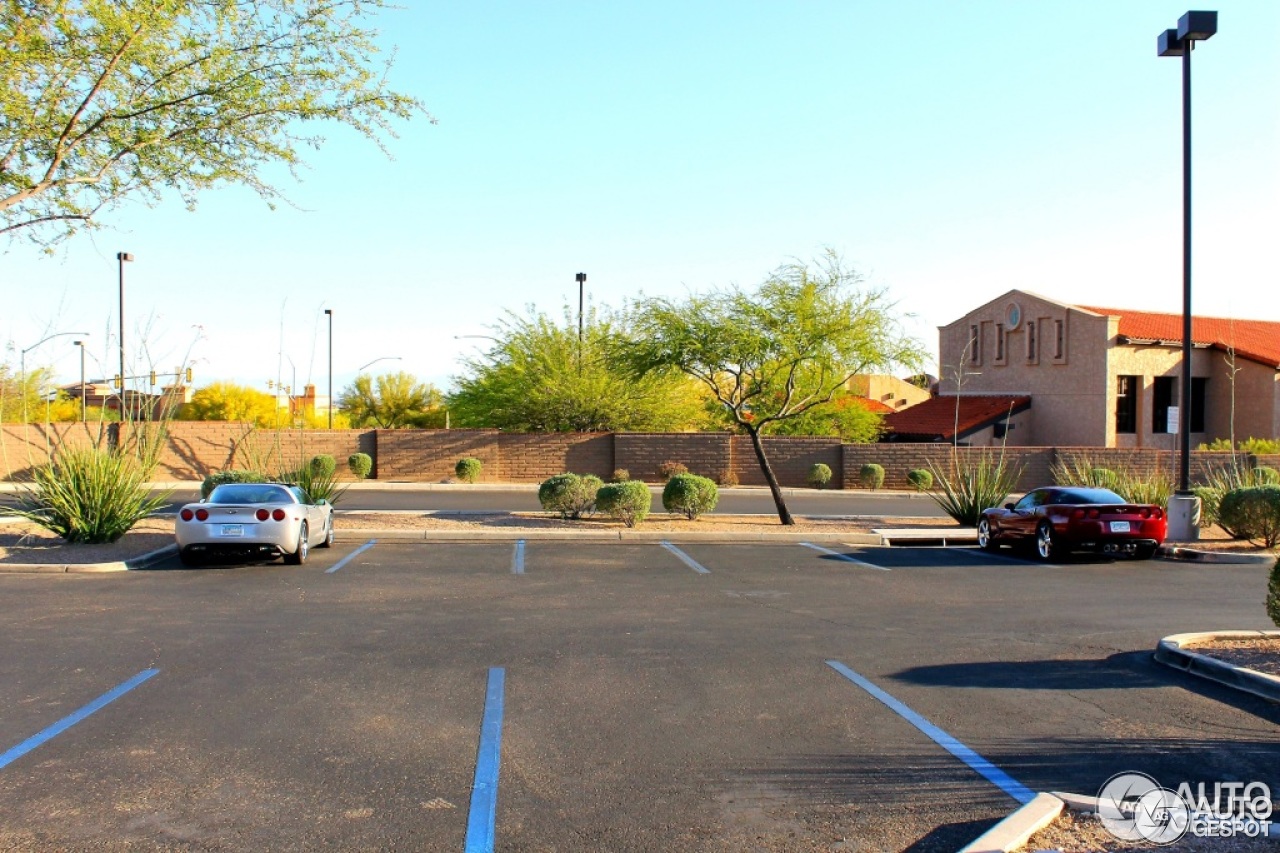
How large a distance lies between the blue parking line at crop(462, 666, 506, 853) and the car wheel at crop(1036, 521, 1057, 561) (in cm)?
1248

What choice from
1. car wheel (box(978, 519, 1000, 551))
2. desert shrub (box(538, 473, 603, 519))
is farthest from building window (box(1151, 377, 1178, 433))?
desert shrub (box(538, 473, 603, 519))

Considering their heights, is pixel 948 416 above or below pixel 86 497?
above

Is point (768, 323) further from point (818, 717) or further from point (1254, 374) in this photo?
point (1254, 374)

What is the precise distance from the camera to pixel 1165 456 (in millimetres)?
39656

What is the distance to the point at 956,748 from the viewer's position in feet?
20.8

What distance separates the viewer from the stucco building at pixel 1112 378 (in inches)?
1775

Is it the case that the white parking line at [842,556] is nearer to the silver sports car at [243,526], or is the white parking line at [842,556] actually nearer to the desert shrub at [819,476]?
the silver sports car at [243,526]

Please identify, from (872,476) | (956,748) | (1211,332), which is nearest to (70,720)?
(956,748)

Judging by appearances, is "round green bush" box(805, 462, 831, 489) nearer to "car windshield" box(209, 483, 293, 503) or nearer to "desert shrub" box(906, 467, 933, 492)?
"desert shrub" box(906, 467, 933, 492)

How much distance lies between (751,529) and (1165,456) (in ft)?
82.9

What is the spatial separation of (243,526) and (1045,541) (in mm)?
12750

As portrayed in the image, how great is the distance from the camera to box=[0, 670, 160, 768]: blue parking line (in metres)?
6.04

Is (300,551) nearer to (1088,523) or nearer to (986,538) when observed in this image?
(986,538)

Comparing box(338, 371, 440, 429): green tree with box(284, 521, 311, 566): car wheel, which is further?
box(338, 371, 440, 429): green tree
